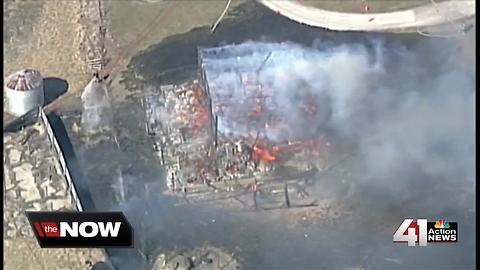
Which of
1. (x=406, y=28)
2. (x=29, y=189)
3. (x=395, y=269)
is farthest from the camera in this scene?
(x=406, y=28)

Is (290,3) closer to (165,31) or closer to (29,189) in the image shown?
(165,31)

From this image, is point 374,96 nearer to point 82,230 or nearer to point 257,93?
point 257,93

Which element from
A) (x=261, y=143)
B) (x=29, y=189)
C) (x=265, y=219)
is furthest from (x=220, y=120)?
(x=29, y=189)

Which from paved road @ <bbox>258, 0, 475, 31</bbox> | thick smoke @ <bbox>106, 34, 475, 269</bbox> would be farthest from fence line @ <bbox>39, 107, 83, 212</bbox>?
paved road @ <bbox>258, 0, 475, 31</bbox>

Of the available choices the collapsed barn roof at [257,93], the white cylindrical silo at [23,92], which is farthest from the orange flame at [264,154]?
the white cylindrical silo at [23,92]

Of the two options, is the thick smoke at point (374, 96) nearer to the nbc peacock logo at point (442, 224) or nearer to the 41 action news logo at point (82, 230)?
Result: the nbc peacock logo at point (442, 224)

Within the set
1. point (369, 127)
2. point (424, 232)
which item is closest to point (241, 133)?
point (369, 127)
